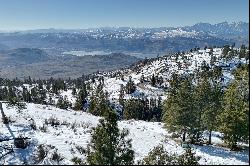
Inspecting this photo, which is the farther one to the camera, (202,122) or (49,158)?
(202,122)

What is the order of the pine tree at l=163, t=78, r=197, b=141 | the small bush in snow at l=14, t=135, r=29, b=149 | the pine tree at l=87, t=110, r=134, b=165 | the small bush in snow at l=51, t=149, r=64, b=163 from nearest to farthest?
the pine tree at l=87, t=110, r=134, b=165 < the small bush in snow at l=51, t=149, r=64, b=163 < the small bush in snow at l=14, t=135, r=29, b=149 < the pine tree at l=163, t=78, r=197, b=141

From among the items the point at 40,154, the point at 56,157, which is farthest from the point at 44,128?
the point at 56,157

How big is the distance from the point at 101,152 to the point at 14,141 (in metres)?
18.6

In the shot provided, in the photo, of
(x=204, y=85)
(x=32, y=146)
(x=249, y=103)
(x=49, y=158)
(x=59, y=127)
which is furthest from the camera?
(x=59, y=127)

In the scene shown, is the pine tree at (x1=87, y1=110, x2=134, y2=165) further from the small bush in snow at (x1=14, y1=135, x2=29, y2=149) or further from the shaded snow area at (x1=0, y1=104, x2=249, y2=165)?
the small bush in snow at (x1=14, y1=135, x2=29, y2=149)

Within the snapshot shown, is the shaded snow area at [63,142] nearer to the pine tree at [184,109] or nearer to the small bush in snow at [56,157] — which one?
the small bush in snow at [56,157]

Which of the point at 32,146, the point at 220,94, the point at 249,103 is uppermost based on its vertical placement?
the point at 249,103

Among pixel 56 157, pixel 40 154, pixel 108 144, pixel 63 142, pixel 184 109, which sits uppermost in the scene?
pixel 108 144

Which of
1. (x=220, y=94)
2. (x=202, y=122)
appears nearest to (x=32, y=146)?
(x=202, y=122)

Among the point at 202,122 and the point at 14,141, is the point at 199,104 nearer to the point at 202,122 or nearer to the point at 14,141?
the point at 202,122

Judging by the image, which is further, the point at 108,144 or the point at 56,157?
the point at 56,157

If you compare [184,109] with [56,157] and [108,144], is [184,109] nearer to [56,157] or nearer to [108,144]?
[56,157]

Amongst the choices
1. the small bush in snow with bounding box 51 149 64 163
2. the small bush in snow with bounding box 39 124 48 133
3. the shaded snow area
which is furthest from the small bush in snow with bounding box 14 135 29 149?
the small bush in snow with bounding box 39 124 48 133

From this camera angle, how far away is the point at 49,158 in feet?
118
